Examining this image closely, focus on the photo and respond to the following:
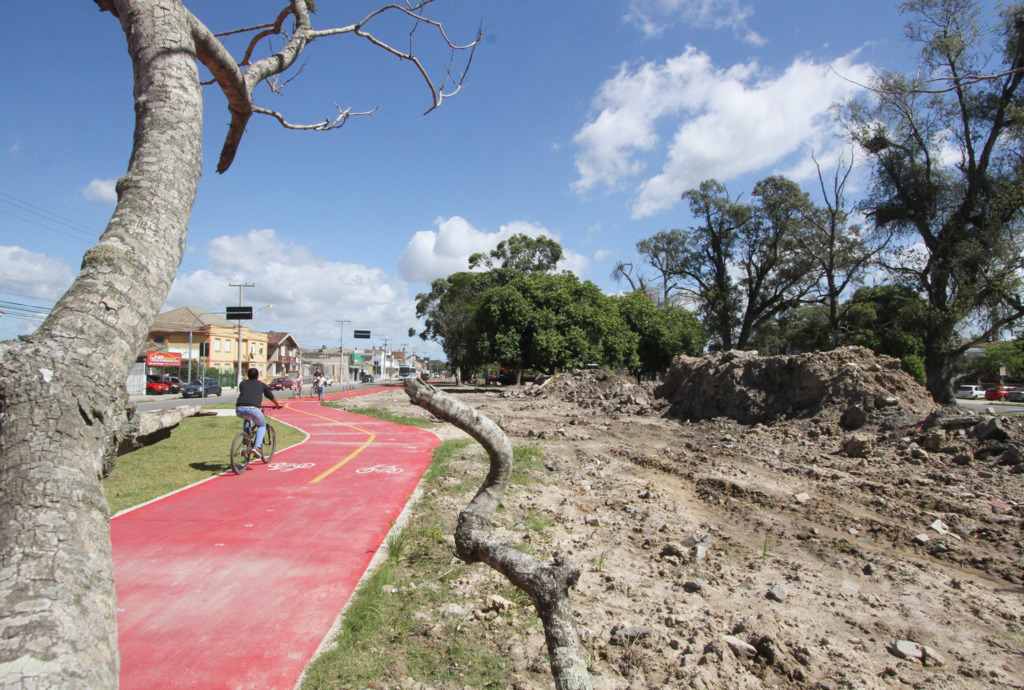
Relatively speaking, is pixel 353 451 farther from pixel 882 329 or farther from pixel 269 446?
pixel 882 329

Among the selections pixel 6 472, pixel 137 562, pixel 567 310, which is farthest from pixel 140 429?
pixel 567 310

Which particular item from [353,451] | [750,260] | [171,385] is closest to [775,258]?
[750,260]

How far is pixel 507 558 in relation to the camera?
174cm

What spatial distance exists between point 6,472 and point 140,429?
0.55 m

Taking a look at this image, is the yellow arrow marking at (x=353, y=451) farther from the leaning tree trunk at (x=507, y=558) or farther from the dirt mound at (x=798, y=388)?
the dirt mound at (x=798, y=388)

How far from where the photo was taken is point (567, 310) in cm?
3678

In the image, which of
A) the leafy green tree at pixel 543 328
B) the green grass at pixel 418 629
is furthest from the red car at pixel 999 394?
the green grass at pixel 418 629

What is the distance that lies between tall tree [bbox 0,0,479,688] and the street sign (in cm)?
4541

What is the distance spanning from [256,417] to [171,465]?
211cm

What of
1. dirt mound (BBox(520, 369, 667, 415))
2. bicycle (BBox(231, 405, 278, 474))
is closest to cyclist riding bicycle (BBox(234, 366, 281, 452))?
bicycle (BBox(231, 405, 278, 474))

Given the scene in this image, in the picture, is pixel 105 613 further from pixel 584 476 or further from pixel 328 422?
pixel 328 422

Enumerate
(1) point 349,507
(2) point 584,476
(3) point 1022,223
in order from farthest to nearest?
(3) point 1022,223, (2) point 584,476, (1) point 349,507

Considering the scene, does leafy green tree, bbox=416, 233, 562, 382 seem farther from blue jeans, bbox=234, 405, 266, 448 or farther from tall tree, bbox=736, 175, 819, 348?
blue jeans, bbox=234, 405, 266, 448

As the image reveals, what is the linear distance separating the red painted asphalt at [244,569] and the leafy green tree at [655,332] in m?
37.0
